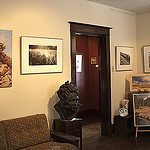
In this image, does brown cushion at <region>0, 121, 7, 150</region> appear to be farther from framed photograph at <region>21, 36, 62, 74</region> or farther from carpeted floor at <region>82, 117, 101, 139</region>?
carpeted floor at <region>82, 117, 101, 139</region>

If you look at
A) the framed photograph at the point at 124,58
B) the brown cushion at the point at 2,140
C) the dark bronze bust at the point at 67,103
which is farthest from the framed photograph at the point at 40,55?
the framed photograph at the point at 124,58

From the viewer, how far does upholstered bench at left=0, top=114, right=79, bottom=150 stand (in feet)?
11.2

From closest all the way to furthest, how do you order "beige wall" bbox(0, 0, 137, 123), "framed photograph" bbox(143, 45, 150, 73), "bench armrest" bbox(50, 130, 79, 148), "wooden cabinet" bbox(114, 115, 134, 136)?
"bench armrest" bbox(50, 130, 79, 148) < "beige wall" bbox(0, 0, 137, 123) < "wooden cabinet" bbox(114, 115, 134, 136) < "framed photograph" bbox(143, 45, 150, 73)

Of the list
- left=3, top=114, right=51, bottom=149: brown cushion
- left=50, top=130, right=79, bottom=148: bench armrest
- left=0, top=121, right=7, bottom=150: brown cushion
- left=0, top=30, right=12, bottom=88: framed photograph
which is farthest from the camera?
left=0, top=30, right=12, bottom=88: framed photograph

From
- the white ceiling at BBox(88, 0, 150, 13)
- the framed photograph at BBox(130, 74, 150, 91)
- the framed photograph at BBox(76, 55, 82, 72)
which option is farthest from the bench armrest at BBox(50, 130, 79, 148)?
the framed photograph at BBox(76, 55, 82, 72)

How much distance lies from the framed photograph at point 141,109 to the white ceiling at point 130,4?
224 cm

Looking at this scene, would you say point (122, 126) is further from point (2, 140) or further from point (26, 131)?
point (2, 140)

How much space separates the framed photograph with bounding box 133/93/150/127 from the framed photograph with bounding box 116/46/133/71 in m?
0.86

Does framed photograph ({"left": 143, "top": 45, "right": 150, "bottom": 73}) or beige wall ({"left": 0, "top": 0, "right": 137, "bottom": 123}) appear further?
framed photograph ({"left": 143, "top": 45, "right": 150, "bottom": 73})

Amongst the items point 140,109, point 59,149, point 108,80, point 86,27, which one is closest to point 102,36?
point 86,27

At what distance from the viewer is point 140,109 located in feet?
18.2

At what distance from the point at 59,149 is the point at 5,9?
8.13ft

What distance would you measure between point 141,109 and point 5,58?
345cm

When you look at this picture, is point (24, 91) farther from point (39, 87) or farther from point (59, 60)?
point (59, 60)
